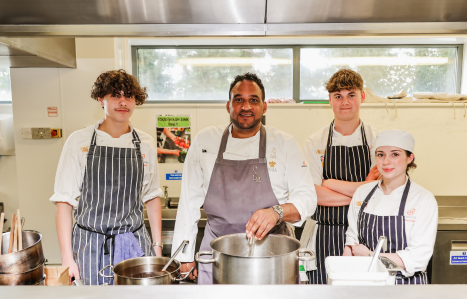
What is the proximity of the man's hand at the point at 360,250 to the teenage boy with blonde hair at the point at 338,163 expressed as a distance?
35 cm

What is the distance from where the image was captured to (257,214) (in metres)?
1.29

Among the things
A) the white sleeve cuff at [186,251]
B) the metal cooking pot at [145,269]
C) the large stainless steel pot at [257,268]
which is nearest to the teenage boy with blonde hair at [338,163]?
the white sleeve cuff at [186,251]

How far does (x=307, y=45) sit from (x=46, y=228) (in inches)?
110

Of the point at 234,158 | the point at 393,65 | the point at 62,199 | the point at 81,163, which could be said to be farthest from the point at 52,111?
the point at 393,65

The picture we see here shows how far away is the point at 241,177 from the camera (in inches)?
65.5

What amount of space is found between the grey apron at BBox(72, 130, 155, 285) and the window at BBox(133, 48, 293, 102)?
4.99 feet

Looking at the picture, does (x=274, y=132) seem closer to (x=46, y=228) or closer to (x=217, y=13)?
(x=217, y=13)

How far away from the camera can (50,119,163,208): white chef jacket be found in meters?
1.75

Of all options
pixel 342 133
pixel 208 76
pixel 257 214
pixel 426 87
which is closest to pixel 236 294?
pixel 257 214

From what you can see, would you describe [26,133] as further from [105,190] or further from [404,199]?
[404,199]

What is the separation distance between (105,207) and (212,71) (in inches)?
75.4

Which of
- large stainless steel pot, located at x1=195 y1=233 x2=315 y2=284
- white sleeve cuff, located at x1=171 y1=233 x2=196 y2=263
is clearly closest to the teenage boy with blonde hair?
white sleeve cuff, located at x1=171 y1=233 x2=196 y2=263

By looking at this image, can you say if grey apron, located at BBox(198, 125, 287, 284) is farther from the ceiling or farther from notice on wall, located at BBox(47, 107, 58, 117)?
notice on wall, located at BBox(47, 107, 58, 117)

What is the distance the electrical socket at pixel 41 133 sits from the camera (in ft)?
9.61
